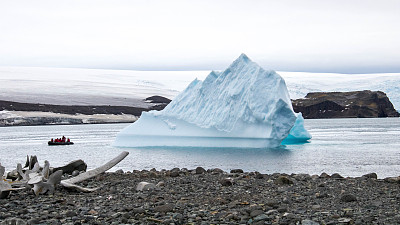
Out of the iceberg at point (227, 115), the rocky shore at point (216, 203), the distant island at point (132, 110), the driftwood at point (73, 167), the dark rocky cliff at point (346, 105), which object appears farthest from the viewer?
the dark rocky cliff at point (346, 105)

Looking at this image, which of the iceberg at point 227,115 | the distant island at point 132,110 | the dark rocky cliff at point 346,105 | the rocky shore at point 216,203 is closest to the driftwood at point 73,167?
the rocky shore at point 216,203

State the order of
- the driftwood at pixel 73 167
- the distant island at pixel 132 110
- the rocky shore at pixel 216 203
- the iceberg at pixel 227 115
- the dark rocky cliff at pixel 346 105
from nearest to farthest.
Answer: the rocky shore at pixel 216 203 → the driftwood at pixel 73 167 → the iceberg at pixel 227 115 → the distant island at pixel 132 110 → the dark rocky cliff at pixel 346 105

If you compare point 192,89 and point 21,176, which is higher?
point 192,89

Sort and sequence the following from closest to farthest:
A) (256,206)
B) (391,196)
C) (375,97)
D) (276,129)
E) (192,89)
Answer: (256,206) → (391,196) → (276,129) → (192,89) → (375,97)

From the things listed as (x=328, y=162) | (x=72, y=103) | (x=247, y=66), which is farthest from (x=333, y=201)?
(x=72, y=103)

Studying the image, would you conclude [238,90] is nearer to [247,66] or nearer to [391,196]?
[247,66]

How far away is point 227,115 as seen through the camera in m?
23.3

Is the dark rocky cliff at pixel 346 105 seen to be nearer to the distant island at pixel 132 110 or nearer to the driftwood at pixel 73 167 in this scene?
the distant island at pixel 132 110

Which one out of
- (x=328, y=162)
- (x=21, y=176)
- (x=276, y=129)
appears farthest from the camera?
(x=276, y=129)

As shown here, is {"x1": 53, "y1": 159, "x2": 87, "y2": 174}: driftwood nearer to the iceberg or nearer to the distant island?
the iceberg

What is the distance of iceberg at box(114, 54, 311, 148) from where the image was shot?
74.3 feet

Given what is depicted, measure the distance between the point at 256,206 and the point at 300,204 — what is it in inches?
28.6

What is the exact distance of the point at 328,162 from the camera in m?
18.5

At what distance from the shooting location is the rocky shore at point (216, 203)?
5.73m
